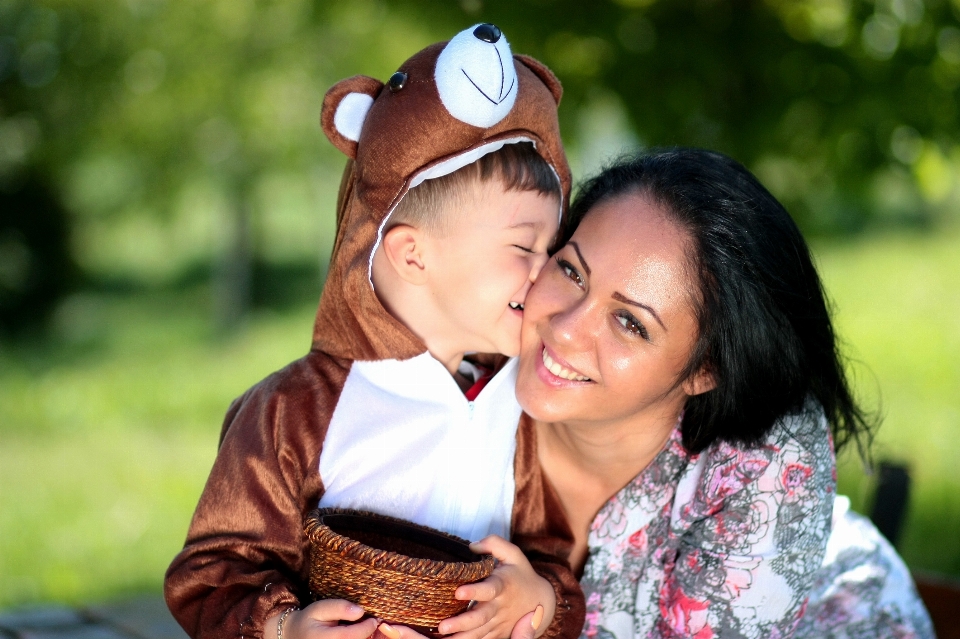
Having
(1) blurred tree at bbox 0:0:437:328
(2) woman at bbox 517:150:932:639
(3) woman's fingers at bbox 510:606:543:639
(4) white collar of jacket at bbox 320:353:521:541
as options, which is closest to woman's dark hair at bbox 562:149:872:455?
(2) woman at bbox 517:150:932:639

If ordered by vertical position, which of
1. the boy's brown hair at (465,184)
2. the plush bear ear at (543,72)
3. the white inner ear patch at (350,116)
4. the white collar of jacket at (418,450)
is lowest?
the white collar of jacket at (418,450)

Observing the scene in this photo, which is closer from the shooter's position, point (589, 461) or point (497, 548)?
point (497, 548)

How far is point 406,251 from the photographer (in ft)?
7.73

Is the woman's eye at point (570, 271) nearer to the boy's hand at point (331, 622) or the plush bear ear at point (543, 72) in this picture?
the plush bear ear at point (543, 72)

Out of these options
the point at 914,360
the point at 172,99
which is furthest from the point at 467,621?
the point at 914,360

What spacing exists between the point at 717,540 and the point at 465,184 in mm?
1016

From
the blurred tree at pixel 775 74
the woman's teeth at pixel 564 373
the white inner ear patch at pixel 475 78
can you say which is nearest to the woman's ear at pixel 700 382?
the woman's teeth at pixel 564 373

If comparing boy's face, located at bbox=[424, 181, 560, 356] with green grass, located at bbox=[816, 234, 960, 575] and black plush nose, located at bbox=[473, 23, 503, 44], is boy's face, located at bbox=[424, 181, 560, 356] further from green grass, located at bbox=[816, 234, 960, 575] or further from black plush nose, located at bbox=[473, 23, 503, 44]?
green grass, located at bbox=[816, 234, 960, 575]

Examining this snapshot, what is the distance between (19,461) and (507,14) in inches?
145

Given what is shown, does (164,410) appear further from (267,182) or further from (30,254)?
(30,254)

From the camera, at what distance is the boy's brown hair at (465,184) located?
2.29m

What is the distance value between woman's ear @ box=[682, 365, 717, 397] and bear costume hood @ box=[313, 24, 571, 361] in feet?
1.70

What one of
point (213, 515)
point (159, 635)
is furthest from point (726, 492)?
point (159, 635)

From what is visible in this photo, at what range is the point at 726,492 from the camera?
235cm
